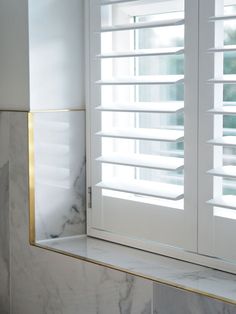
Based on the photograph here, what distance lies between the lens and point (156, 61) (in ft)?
5.82

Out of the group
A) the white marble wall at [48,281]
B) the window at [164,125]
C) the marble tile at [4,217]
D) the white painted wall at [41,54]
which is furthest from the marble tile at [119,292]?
the white painted wall at [41,54]

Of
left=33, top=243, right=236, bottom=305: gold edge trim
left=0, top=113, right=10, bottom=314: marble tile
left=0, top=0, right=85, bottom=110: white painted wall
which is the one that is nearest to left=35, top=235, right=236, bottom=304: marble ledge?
left=33, top=243, right=236, bottom=305: gold edge trim

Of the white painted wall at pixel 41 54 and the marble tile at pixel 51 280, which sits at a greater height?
the white painted wall at pixel 41 54

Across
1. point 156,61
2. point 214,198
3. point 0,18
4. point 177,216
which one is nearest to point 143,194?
point 177,216

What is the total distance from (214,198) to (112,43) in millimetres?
548

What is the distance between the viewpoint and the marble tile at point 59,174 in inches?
73.9

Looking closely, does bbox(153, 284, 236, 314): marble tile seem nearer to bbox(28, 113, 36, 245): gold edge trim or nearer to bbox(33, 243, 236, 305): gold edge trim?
bbox(33, 243, 236, 305): gold edge trim

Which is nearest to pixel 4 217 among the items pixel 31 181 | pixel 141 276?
pixel 31 181

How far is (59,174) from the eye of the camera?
1915 millimetres

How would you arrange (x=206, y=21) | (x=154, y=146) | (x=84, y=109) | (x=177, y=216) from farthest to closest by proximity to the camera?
(x=84, y=109) < (x=154, y=146) < (x=177, y=216) < (x=206, y=21)

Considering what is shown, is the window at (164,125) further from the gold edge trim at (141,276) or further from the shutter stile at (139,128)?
the gold edge trim at (141,276)

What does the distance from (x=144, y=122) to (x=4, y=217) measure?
0.49 m

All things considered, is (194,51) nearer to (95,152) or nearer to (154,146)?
(154,146)

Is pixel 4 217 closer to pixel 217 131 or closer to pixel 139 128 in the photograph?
pixel 139 128
